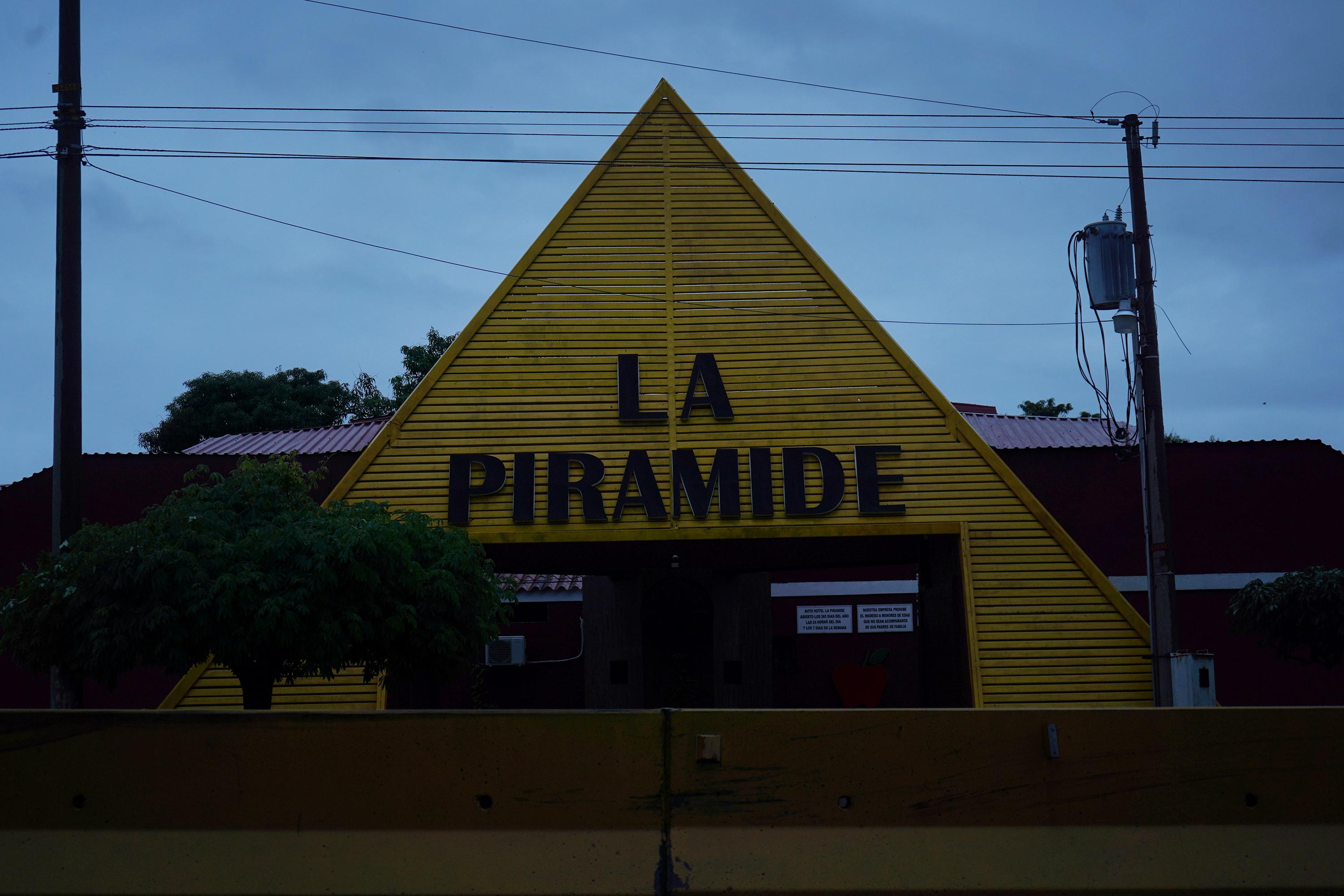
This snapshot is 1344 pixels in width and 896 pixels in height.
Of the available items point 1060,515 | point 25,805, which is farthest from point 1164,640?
point 25,805

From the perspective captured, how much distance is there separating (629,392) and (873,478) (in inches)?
146

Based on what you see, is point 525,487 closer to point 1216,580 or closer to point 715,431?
point 715,431

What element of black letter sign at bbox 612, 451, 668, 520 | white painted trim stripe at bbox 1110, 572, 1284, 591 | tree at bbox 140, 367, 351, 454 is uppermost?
tree at bbox 140, 367, 351, 454

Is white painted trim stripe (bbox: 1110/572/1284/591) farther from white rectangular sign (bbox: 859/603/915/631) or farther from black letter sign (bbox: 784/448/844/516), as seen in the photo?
black letter sign (bbox: 784/448/844/516)

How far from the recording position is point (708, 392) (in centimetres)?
1566

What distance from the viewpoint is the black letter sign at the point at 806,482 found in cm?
1512

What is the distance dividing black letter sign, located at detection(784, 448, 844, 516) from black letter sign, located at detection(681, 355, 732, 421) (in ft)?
3.58

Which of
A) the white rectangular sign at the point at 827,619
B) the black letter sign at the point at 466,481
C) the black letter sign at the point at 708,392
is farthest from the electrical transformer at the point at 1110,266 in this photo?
the white rectangular sign at the point at 827,619

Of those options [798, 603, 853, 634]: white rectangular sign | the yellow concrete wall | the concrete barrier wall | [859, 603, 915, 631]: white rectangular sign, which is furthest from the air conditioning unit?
the concrete barrier wall

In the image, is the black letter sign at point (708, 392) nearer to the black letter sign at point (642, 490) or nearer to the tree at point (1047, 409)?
the black letter sign at point (642, 490)

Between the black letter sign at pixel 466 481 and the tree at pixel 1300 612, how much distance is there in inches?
442

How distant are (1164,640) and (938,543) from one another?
3.55 meters

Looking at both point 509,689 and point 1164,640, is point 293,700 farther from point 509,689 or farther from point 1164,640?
point 1164,640

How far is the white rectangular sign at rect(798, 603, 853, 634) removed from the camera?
74.4 feet
